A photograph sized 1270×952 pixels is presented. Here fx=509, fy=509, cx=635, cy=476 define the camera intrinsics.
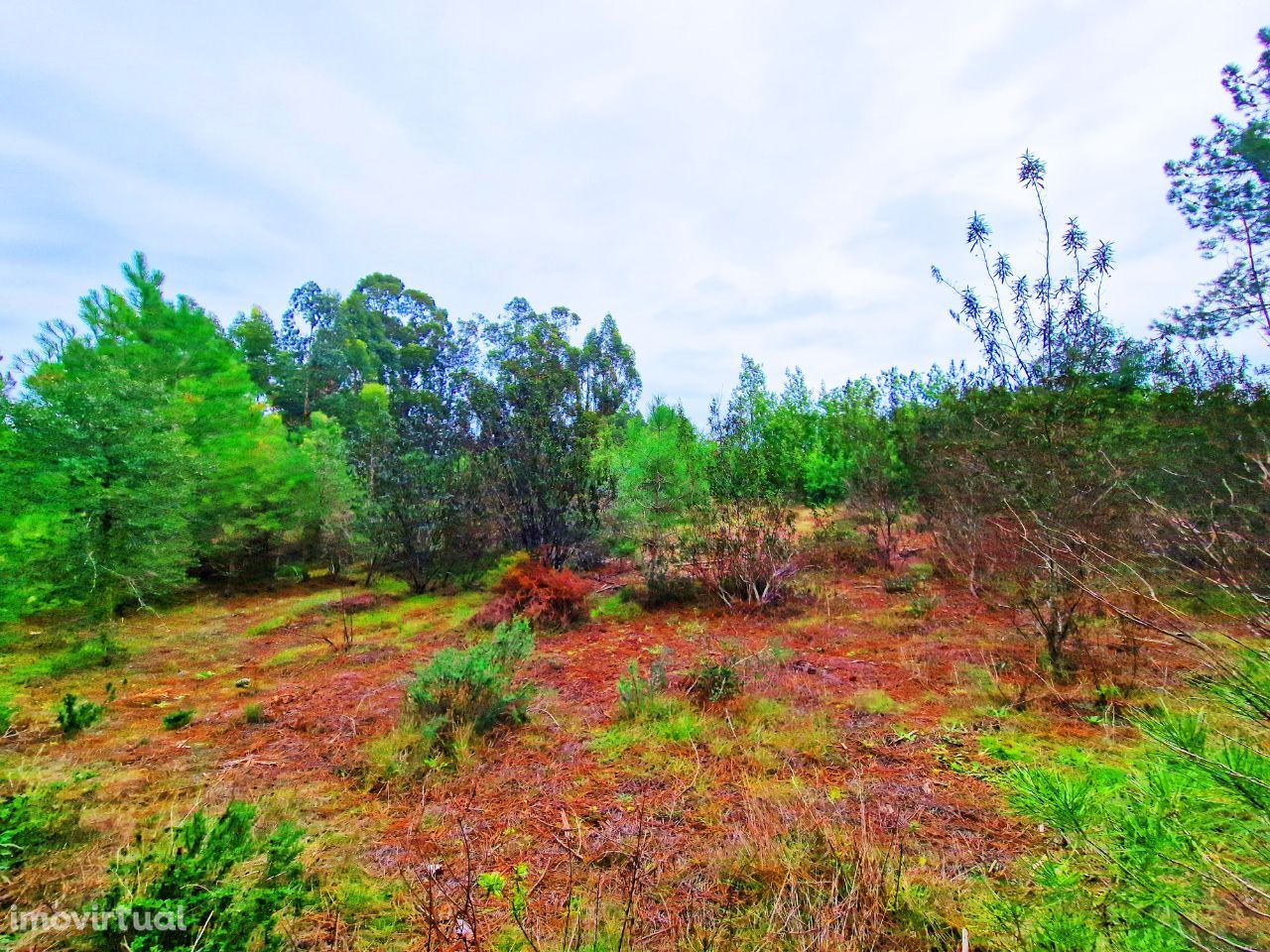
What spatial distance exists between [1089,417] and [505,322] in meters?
35.2

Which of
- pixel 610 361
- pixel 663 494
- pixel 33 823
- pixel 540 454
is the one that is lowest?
pixel 33 823

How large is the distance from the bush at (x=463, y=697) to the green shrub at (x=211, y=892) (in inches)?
69.9

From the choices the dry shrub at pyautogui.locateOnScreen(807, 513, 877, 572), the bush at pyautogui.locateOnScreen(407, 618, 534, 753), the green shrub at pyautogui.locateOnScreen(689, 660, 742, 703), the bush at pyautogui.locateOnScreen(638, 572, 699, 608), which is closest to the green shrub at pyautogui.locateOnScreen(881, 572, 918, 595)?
the dry shrub at pyautogui.locateOnScreen(807, 513, 877, 572)

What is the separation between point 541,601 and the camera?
754 cm

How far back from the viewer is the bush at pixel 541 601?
7.48 metres

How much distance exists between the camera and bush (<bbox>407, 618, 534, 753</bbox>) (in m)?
4.02

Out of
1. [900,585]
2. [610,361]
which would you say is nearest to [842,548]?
[900,585]

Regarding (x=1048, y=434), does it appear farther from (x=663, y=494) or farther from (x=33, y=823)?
(x=33, y=823)

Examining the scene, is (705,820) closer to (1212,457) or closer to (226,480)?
(1212,457)

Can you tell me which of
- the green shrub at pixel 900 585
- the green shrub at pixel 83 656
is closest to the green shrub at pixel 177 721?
the green shrub at pixel 83 656

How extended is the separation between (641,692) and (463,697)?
1.45 metres

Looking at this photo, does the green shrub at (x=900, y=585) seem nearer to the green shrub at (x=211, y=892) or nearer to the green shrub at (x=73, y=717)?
the green shrub at (x=211, y=892)

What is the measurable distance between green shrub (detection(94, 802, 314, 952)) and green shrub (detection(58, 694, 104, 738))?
322cm

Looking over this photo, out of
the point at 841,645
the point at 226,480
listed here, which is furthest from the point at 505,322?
the point at 841,645
